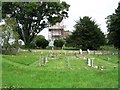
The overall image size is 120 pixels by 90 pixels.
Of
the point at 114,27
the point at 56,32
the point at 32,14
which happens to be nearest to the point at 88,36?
the point at 114,27

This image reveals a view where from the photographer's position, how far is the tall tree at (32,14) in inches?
1724

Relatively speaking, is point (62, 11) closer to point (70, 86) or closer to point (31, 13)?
point (31, 13)

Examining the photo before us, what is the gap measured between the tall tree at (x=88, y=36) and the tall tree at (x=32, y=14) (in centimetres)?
456

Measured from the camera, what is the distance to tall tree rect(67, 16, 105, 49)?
4266 centimetres

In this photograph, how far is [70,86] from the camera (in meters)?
12.9

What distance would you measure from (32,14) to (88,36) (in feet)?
28.1

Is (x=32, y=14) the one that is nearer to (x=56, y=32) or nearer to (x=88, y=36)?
(x=88, y=36)

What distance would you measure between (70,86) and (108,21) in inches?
1283

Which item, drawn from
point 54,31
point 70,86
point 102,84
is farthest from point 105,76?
point 54,31

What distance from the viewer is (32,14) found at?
1773 inches

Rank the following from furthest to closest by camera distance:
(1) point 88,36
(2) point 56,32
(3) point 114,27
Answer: (2) point 56,32 < (1) point 88,36 < (3) point 114,27

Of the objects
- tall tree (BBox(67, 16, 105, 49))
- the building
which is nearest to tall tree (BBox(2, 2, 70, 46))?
tall tree (BBox(67, 16, 105, 49))

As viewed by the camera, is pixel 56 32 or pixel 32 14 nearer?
pixel 32 14

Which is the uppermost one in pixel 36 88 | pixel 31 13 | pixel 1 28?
pixel 31 13
